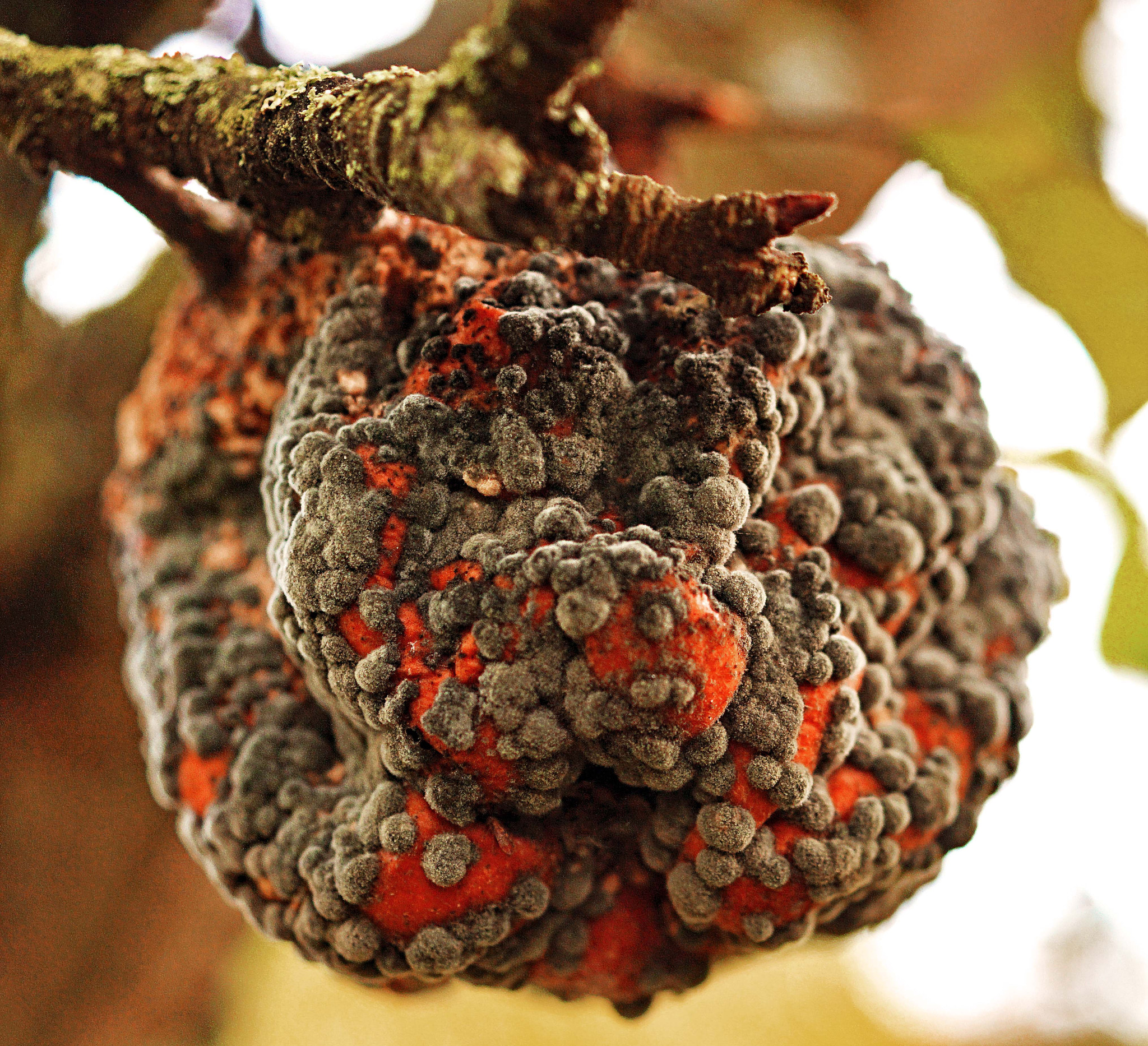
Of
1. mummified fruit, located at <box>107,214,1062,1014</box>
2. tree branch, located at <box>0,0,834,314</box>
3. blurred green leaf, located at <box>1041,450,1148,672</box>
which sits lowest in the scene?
blurred green leaf, located at <box>1041,450,1148,672</box>

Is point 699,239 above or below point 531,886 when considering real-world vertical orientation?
above

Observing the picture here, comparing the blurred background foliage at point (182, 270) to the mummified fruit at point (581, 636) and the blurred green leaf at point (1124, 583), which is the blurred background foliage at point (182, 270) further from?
the mummified fruit at point (581, 636)

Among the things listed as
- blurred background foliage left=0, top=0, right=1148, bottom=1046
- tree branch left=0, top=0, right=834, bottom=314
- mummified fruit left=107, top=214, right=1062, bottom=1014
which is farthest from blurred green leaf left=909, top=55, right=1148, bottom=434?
tree branch left=0, top=0, right=834, bottom=314

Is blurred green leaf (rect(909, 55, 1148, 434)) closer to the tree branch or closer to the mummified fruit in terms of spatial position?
the mummified fruit

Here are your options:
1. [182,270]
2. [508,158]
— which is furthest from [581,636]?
[182,270]

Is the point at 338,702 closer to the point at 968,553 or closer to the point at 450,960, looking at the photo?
the point at 450,960

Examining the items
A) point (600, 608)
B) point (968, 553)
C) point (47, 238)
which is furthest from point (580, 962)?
point (47, 238)

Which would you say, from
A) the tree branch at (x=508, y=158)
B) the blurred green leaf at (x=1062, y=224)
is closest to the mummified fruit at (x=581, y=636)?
the tree branch at (x=508, y=158)

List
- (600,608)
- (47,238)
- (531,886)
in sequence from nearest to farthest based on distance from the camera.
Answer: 1. (600,608)
2. (531,886)
3. (47,238)
